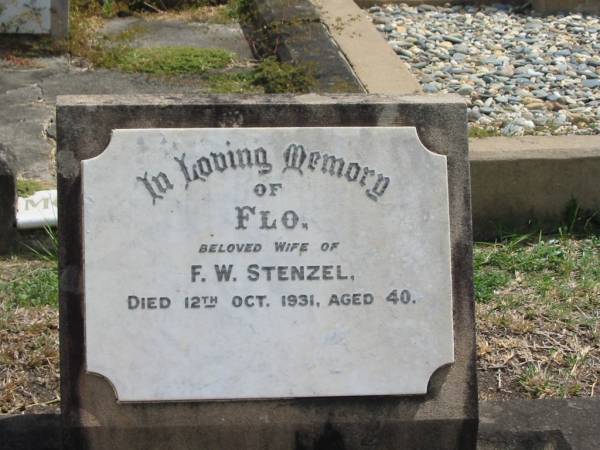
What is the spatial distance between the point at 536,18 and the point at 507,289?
423 centimetres

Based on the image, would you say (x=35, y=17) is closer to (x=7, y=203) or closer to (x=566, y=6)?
(x=7, y=203)

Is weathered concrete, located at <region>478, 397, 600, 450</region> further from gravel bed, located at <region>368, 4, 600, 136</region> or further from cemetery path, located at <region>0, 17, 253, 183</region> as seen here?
cemetery path, located at <region>0, 17, 253, 183</region>

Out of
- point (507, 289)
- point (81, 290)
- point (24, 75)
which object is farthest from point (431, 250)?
point (24, 75)

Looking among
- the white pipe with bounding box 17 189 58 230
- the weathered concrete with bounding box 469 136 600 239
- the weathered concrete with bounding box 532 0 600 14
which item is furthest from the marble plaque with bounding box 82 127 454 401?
the weathered concrete with bounding box 532 0 600 14

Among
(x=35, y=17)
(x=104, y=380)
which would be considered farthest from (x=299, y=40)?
(x=104, y=380)

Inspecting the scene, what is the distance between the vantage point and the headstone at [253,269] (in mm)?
2992

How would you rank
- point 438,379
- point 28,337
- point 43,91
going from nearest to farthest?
→ 1. point 438,379
2. point 28,337
3. point 43,91

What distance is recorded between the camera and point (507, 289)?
4.46 metres

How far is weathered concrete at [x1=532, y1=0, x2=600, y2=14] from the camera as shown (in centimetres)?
840

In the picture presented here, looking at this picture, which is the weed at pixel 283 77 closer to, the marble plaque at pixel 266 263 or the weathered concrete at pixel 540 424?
the weathered concrete at pixel 540 424

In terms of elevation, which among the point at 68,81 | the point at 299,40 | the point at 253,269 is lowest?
the point at 68,81

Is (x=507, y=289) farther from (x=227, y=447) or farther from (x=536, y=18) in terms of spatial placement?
(x=536, y=18)

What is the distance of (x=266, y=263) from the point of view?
9.91 ft

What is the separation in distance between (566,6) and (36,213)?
16.3 feet
